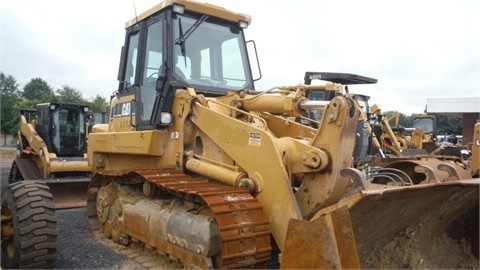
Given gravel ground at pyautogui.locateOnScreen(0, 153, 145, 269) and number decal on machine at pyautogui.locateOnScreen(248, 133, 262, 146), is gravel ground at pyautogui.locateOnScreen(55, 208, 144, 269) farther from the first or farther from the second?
number decal on machine at pyautogui.locateOnScreen(248, 133, 262, 146)

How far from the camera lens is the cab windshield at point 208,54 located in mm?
5270

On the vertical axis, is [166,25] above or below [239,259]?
above

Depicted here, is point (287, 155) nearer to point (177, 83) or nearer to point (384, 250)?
point (384, 250)

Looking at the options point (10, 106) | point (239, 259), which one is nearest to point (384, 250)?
point (239, 259)

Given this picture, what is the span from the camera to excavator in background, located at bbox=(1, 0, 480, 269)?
11.5ft

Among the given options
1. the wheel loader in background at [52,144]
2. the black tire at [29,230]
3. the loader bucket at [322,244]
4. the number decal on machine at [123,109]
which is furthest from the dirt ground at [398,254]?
the wheel loader in background at [52,144]

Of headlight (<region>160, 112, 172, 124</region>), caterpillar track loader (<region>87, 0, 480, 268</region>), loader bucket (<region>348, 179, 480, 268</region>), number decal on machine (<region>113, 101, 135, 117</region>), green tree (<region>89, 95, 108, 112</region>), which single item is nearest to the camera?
loader bucket (<region>348, 179, 480, 268</region>)

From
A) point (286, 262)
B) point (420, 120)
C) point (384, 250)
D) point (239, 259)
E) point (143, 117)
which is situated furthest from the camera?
point (420, 120)

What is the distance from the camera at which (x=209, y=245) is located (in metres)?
3.78

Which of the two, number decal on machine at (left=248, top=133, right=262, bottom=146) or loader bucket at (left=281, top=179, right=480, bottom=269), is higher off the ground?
number decal on machine at (left=248, top=133, right=262, bottom=146)

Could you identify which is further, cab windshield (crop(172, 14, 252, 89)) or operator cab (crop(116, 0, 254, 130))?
cab windshield (crop(172, 14, 252, 89))

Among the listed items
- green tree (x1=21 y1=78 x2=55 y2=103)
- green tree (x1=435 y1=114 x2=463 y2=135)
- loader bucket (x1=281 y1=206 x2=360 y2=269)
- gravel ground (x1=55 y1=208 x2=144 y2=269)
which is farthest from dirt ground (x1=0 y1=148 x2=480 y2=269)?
green tree (x1=21 y1=78 x2=55 y2=103)

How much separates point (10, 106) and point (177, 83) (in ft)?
117

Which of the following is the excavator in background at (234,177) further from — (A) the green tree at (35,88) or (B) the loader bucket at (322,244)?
(A) the green tree at (35,88)
